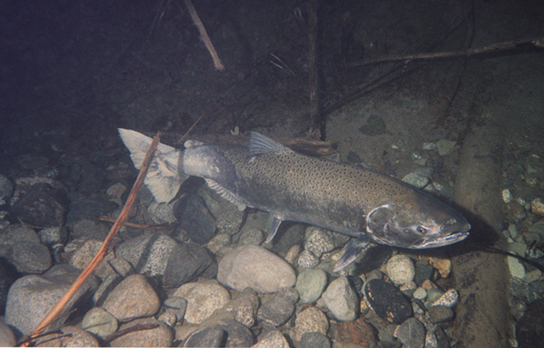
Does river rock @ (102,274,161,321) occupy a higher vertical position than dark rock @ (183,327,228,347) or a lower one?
higher

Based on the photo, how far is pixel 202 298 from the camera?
332cm

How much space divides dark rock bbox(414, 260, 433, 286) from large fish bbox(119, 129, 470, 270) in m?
0.88

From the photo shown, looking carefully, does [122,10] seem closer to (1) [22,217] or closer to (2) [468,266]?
(1) [22,217]

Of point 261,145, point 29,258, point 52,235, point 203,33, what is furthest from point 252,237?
point 203,33

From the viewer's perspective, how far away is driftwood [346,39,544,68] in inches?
139

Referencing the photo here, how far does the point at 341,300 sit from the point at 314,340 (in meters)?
0.60

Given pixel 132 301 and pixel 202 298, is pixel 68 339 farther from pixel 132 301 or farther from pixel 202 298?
pixel 202 298

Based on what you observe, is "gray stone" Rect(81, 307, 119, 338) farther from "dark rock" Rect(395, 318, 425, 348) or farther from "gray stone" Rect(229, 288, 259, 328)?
"dark rock" Rect(395, 318, 425, 348)

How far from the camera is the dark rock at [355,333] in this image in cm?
263

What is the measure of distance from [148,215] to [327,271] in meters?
4.23

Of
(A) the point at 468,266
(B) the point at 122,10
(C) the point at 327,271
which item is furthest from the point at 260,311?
(B) the point at 122,10

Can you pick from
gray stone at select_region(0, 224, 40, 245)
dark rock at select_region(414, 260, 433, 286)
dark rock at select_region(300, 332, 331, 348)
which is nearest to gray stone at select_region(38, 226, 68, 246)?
gray stone at select_region(0, 224, 40, 245)

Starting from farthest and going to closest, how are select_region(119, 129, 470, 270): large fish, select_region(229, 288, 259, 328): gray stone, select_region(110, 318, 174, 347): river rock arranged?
1. select_region(229, 288, 259, 328): gray stone
2. select_region(110, 318, 174, 347): river rock
3. select_region(119, 129, 470, 270): large fish

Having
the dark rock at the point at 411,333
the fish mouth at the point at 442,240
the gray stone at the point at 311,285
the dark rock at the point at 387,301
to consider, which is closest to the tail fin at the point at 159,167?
the gray stone at the point at 311,285
